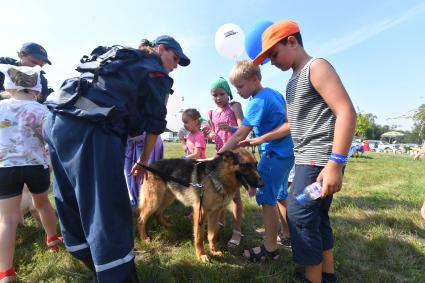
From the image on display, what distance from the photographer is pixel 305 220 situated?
2.22 m

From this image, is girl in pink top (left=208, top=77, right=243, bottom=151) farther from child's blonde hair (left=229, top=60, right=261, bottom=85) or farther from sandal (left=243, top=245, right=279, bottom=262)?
sandal (left=243, top=245, right=279, bottom=262)

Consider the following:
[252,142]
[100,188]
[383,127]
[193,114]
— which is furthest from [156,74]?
[383,127]

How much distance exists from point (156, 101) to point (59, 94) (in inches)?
27.2

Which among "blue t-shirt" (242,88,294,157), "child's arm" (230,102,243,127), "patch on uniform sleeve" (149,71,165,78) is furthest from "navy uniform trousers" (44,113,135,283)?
"child's arm" (230,102,243,127)

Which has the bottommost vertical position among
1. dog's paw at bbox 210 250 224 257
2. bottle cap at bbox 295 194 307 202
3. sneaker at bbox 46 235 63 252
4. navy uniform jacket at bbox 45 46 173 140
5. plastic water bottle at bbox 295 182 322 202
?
dog's paw at bbox 210 250 224 257

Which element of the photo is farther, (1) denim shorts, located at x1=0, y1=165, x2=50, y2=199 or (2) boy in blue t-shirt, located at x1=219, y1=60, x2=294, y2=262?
(2) boy in blue t-shirt, located at x1=219, y1=60, x2=294, y2=262

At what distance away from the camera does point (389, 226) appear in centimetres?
426

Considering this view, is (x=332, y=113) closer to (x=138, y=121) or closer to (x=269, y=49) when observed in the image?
(x=269, y=49)

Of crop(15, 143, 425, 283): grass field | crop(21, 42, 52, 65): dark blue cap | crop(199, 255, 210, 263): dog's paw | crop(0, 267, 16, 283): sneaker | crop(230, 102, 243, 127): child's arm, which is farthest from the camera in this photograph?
crop(21, 42, 52, 65): dark blue cap

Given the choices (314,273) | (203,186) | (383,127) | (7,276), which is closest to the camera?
(314,273)

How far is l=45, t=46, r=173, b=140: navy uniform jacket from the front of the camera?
6.35ft

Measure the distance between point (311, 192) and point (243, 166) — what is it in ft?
4.29

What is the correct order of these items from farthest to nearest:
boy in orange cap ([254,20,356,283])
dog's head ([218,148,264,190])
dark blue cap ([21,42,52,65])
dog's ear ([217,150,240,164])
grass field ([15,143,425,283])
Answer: dark blue cap ([21,42,52,65]) < dog's ear ([217,150,240,164]) < dog's head ([218,148,264,190]) < grass field ([15,143,425,283]) < boy in orange cap ([254,20,356,283])

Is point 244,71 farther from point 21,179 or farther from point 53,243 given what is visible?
point 53,243
